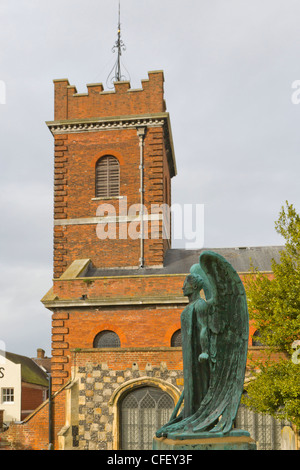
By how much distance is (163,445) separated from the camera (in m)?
6.55

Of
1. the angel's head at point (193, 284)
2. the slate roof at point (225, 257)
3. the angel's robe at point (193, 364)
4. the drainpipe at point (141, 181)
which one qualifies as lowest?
the angel's robe at point (193, 364)

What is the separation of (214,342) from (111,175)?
19.1 meters

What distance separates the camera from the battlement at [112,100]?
25539 millimetres

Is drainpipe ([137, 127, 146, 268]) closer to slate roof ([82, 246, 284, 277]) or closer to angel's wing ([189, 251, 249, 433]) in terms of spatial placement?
slate roof ([82, 246, 284, 277])

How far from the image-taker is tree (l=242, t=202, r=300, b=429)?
14781 millimetres

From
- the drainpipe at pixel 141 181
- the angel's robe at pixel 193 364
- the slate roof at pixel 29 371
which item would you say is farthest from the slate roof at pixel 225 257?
the slate roof at pixel 29 371

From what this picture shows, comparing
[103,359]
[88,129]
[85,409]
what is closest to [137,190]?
[88,129]

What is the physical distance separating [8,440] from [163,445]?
14.9 metres

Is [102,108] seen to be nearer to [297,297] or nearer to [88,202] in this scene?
[88,202]

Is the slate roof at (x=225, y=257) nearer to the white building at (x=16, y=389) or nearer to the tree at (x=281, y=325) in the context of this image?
the tree at (x=281, y=325)

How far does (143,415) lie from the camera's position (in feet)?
61.3

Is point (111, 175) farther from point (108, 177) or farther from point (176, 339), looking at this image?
point (176, 339)

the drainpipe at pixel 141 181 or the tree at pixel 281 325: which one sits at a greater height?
the drainpipe at pixel 141 181

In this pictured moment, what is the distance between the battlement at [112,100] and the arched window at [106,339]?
10.1 meters
